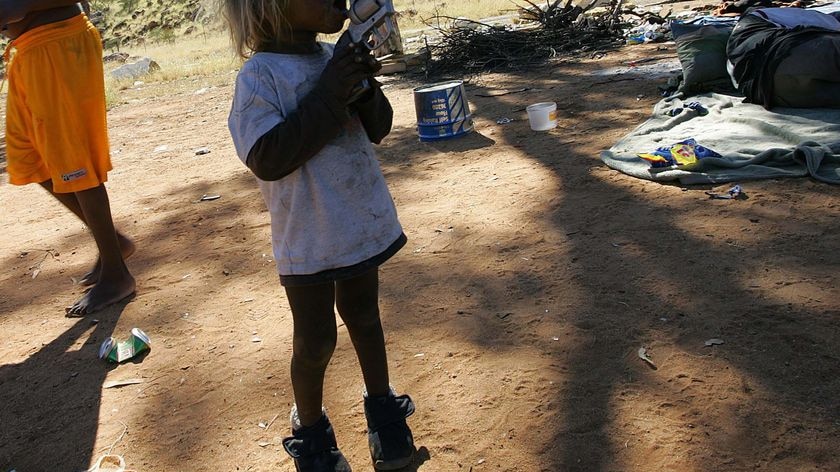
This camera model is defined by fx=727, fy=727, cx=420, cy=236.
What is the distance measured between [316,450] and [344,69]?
45.4 inches

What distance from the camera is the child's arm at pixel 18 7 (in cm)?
311

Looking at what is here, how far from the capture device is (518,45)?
9.00 metres

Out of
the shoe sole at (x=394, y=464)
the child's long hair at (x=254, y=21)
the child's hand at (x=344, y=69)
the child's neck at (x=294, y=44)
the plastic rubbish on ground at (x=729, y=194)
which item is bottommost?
the plastic rubbish on ground at (x=729, y=194)

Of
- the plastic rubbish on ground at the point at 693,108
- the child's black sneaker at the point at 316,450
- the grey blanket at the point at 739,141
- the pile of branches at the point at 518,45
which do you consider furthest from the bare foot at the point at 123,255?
the pile of branches at the point at 518,45

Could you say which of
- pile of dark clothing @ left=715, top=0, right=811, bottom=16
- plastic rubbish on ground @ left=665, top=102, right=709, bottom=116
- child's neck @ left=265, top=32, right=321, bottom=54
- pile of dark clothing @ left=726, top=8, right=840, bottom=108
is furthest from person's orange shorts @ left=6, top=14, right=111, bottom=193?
pile of dark clothing @ left=715, top=0, right=811, bottom=16

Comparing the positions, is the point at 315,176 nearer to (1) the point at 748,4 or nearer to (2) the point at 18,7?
(2) the point at 18,7

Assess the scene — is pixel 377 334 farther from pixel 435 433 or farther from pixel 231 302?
pixel 231 302

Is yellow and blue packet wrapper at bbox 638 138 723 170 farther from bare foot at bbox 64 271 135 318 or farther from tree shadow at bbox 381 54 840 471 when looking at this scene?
bare foot at bbox 64 271 135 318

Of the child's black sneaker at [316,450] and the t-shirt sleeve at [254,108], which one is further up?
the t-shirt sleeve at [254,108]

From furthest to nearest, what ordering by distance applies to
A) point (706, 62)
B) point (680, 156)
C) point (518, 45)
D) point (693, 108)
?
point (518, 45) → point (706, 62) → point (693, 108) → point (680, 156)

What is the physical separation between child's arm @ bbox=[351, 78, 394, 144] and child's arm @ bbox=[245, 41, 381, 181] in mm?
155

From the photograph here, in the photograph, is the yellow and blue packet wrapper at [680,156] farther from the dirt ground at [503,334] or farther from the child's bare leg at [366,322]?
the child's bare leg at [366,322]

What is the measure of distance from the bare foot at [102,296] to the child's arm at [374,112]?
2.18m

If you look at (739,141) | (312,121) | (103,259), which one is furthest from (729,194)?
(103,259)
